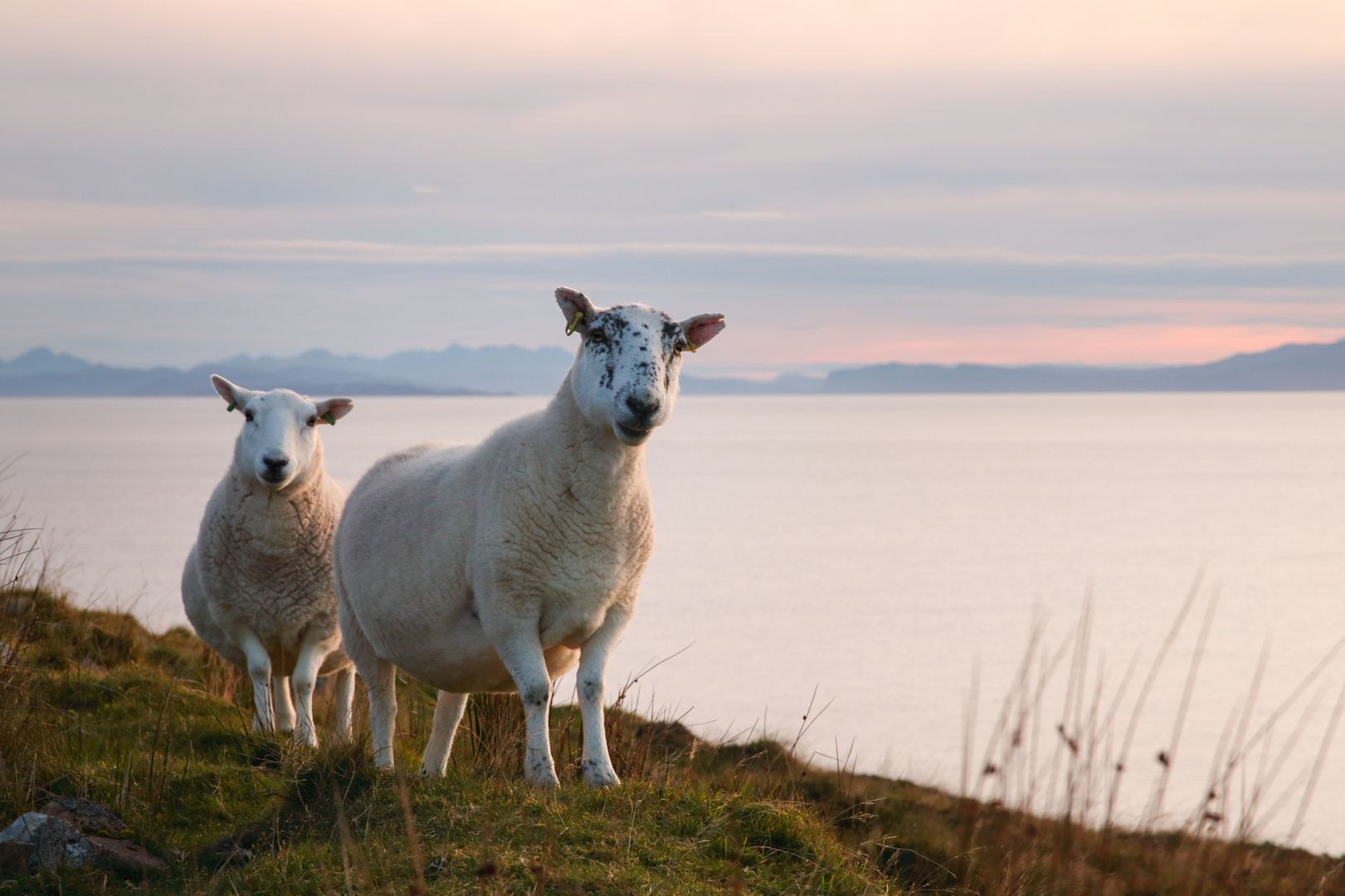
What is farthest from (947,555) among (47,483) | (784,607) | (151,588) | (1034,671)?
(47,483)

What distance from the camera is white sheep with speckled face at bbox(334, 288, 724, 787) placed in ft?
19.6

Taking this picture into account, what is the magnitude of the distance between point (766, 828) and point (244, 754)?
337cm

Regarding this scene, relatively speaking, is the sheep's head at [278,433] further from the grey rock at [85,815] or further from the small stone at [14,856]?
the small stone at [14,856]

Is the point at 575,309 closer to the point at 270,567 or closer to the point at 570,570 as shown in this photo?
the point at 570,570

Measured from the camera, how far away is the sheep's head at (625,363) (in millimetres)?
5746

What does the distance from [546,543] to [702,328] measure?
1439 millimetres

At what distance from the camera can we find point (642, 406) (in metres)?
5.71

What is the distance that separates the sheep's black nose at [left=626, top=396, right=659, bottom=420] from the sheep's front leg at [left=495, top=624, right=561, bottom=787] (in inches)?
51.3

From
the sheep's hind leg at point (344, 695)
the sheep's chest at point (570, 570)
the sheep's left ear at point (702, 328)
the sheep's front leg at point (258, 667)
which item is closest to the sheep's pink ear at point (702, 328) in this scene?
the sheep's left ear at point (702, 328)

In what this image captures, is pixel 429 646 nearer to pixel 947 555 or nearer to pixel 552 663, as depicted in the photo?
pixel 552 663

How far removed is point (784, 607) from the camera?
48688mm

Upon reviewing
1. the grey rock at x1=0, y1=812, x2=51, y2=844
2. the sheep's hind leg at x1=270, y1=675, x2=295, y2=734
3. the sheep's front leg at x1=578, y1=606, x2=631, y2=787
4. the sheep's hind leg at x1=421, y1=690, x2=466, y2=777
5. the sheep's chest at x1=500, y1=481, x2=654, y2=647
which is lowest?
the sheep's hind leg at x1=270, y1=675, x2=295, y2=734

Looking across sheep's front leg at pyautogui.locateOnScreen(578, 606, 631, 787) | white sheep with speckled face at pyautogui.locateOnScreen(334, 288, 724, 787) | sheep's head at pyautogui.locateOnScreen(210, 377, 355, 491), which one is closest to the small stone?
white sheep with speckled face at pyautogui.locateOnScreen(334, 288, 724, 787)

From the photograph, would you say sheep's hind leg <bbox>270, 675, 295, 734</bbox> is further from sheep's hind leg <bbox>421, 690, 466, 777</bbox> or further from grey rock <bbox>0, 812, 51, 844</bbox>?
grey rock <bbox>0, 812, 51, 844</bbox>
